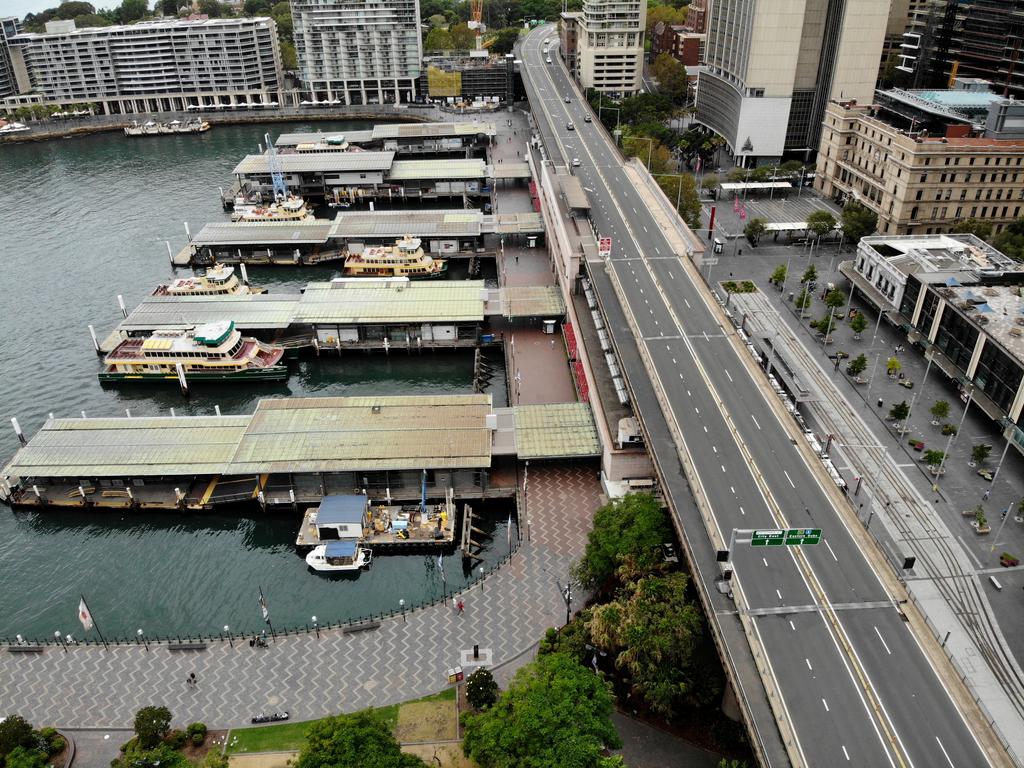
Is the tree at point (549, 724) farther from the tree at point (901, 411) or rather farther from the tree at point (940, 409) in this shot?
the tree at point (940, 409)

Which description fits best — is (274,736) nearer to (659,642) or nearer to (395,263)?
(659,642)

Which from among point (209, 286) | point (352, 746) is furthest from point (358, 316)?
point (352, 746)

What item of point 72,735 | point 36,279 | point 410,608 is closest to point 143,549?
point 72,735

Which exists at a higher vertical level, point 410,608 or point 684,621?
point 684,621

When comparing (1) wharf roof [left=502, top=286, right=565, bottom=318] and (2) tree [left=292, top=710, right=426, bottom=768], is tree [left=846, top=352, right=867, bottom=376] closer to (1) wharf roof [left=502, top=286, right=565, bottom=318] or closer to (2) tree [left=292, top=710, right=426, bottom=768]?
(1) wharf roof [left=502, top=286, right=565, bottom=318]

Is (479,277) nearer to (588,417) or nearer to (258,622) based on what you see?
(588,417)

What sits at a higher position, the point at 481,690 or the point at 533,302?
the point at 533,302
